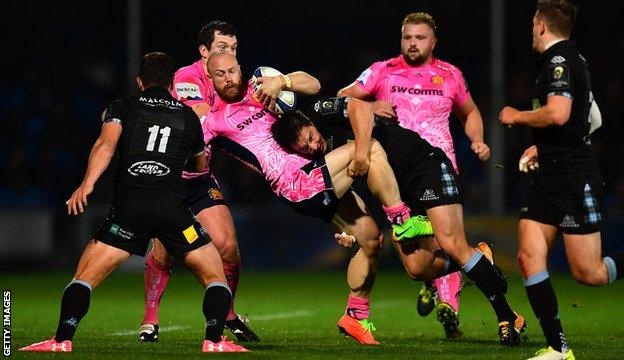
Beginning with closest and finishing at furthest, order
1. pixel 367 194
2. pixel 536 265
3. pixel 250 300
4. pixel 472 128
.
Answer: pixel 536 265, pixel 472 128, pixel 250 300, pixel 367 194

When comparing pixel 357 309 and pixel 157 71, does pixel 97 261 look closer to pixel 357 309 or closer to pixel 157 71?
pixel 157 71

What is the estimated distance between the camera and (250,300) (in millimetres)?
13367

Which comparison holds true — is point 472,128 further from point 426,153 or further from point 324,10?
point 324,10

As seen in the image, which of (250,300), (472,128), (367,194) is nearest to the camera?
(472,128)

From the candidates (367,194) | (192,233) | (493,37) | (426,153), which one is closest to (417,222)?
(426,153)

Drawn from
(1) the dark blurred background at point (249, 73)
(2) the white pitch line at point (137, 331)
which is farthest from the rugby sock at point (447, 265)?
(1) the dark blurred background at point (249, 73)

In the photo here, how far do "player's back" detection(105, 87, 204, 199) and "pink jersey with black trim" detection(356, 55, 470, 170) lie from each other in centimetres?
224

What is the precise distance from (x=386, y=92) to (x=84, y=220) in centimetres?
858

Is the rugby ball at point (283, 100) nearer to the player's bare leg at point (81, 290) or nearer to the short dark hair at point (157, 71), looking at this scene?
the short dark hair at point (157, 71)

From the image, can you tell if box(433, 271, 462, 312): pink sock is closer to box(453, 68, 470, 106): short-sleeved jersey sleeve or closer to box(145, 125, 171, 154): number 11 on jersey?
box(453, 68, 470, 106): short-sleeved jersey sleeve

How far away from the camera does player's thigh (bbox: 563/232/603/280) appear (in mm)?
7367

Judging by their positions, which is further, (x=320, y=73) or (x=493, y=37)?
(x=320, y=73)

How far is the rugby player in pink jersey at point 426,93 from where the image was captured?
31.1ft

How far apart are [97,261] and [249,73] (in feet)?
40.8
